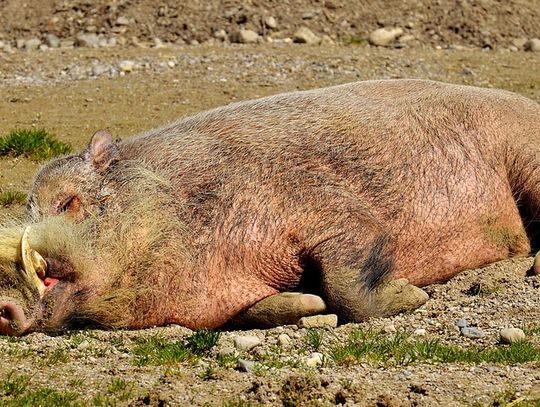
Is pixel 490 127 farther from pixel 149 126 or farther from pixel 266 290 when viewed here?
pixel 149 126

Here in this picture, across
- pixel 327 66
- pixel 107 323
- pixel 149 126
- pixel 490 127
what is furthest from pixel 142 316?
pixel 327 66

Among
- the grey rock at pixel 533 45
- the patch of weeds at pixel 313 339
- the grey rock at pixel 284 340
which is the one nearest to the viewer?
the patch of weeds at pixel 313 339

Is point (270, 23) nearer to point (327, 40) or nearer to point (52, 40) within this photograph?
point (327, 40)

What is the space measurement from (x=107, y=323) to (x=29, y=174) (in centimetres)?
428

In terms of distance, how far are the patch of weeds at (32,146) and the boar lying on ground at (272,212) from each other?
3.47 meters

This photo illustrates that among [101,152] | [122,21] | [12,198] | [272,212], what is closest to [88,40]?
[122,21]

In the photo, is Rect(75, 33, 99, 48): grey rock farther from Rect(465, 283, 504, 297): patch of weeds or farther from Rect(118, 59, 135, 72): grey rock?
Rect(465, 283, 504, 297): patch of weeds

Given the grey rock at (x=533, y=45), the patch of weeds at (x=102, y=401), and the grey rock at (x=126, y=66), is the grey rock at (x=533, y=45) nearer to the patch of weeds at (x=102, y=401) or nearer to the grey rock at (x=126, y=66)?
the grey rock at (x=126, y=66)

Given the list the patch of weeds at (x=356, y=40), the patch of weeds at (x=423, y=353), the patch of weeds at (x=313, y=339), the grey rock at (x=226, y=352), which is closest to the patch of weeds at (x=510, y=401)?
the patch of weeds at (x=423, y=353)

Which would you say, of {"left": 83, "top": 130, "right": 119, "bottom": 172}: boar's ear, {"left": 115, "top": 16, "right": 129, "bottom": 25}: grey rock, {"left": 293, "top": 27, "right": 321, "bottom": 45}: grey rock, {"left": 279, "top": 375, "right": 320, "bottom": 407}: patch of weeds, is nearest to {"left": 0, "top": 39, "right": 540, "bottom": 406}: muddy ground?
{"left": 279, "top": 375, "right": 320, "bottom": 407}: patch of weeds

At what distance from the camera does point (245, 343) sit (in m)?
6.19

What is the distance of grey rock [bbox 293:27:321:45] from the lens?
18078 millimetres

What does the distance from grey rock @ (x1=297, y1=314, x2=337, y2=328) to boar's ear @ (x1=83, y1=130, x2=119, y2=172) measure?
1.70m

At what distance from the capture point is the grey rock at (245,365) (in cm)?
569
